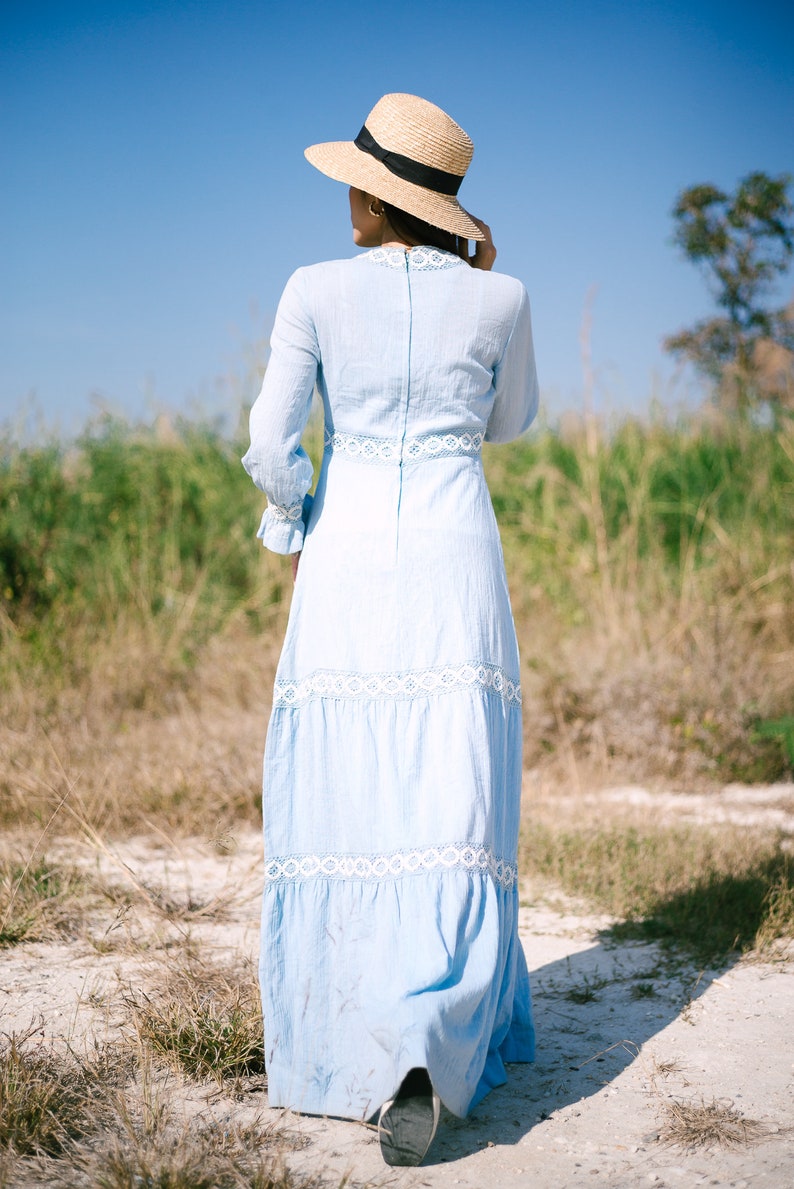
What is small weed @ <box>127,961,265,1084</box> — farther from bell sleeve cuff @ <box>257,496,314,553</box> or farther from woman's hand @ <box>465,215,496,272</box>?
woman's hand @ <box>465,215,496,272</box>

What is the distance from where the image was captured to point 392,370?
2.33 m

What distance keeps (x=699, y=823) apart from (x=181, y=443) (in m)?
5.70

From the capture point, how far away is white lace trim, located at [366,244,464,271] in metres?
2.36

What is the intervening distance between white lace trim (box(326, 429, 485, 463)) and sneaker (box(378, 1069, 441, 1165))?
1248 millimetres

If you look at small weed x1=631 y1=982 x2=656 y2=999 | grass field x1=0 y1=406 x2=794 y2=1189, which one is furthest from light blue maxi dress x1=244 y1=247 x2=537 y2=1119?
small weed x1=631 y1=982 x2=656 y2=999

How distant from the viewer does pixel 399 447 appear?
235 centimetres

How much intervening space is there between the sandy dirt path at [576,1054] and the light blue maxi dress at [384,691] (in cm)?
13

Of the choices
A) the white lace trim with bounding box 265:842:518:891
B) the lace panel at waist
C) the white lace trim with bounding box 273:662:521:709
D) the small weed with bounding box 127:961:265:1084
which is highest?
the lace panel at waist

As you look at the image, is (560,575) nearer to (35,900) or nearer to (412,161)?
(35,900)

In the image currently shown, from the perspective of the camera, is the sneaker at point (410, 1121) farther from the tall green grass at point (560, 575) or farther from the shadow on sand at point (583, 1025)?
the tall green grass at point (560, 575)

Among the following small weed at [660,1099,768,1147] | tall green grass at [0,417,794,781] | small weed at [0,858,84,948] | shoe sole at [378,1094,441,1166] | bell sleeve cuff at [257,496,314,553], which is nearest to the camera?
shoe sole at [378,1094,441,1166]

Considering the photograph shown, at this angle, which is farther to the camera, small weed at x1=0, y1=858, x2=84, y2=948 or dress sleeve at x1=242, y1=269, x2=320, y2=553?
small weed at x1=0, y1=858, x2=84, y2=948

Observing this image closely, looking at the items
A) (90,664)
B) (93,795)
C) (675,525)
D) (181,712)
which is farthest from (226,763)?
(675,525)

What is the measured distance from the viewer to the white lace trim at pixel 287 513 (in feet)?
7.91
